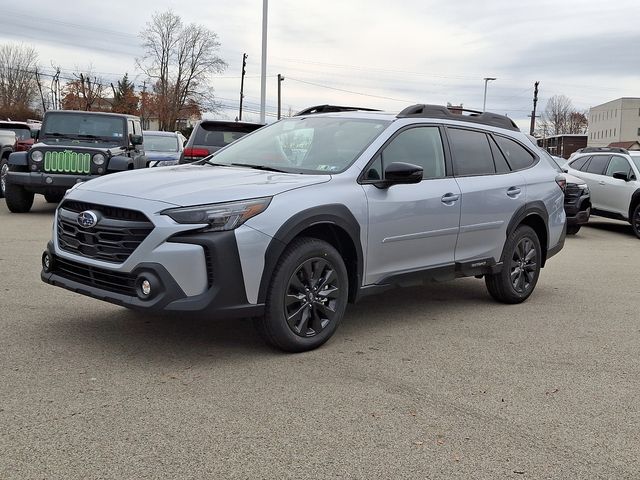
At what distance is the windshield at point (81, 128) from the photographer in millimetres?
12664

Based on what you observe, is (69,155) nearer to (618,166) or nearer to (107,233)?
(107,233)

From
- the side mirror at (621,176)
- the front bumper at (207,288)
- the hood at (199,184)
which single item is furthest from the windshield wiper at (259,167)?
the side mirror at (621,176)

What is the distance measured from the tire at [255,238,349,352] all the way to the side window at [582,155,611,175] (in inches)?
445

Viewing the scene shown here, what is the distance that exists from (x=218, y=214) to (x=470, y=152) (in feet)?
9.31

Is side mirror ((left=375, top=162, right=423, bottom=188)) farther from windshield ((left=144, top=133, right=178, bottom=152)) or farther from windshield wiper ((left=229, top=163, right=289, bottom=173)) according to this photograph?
windshield ((left=144, top=133, right=178, bottom=152))

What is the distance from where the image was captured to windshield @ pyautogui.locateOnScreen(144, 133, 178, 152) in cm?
1772

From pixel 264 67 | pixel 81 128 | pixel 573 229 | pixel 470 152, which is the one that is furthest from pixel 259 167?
pixel 264 67

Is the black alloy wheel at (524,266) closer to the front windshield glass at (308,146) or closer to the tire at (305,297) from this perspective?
the front windshield glass at (308,146)

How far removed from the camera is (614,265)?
953cm

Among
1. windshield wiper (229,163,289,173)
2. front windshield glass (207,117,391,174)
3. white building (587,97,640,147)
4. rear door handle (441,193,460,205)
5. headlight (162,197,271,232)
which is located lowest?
headlight (162,197,271,232)

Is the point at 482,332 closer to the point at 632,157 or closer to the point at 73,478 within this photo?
the point at 73,478

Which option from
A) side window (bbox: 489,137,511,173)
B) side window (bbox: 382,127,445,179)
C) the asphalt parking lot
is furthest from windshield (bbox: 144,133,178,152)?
side window (bbox: 382,127,445,179)

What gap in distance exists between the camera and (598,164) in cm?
1460

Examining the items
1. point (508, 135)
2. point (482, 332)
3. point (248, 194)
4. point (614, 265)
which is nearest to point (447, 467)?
point (248, 194)
